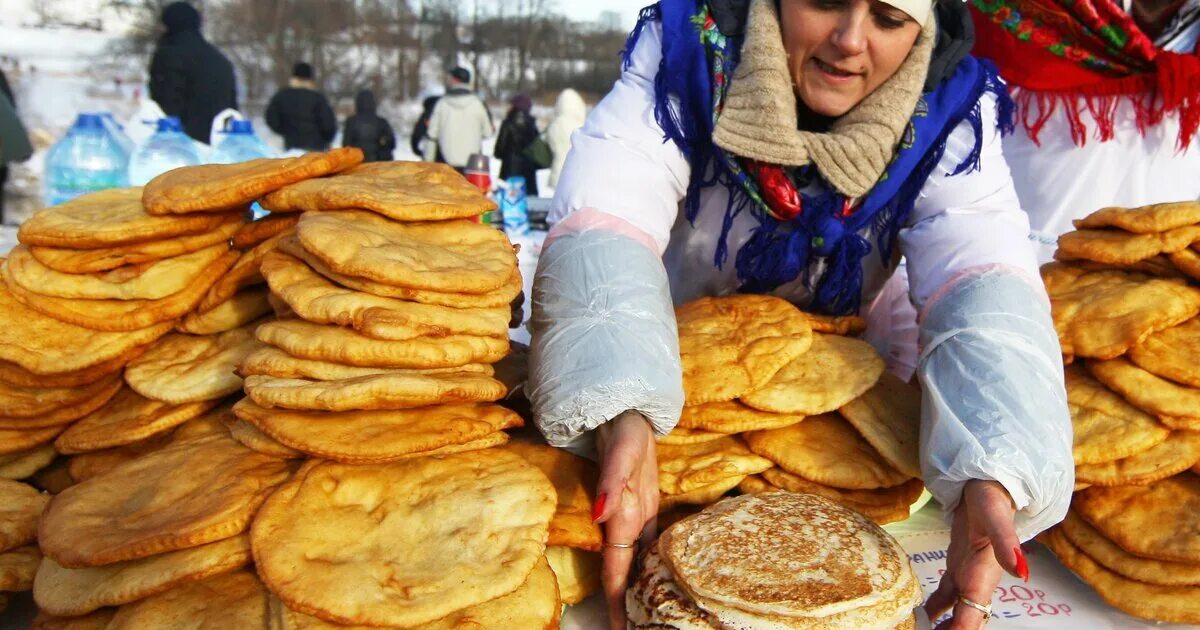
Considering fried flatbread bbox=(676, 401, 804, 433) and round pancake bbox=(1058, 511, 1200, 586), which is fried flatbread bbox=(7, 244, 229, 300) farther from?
round pancake bbox=(1058, 511, 1200, 586)

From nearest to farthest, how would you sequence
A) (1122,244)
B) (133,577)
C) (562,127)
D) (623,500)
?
(133,577) < (623,500) < (1122,244) < (562,127)

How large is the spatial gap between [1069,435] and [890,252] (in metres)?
0.90

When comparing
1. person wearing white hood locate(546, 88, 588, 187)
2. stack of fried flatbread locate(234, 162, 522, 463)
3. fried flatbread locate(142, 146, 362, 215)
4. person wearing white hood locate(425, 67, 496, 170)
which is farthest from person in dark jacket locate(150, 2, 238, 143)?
stack of fried flatbread locate(234, 162, 522, 463)

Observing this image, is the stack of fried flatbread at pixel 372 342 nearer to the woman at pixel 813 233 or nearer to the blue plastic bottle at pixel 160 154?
the woman at pixel 813 233

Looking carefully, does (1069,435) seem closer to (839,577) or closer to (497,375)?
(839,577)

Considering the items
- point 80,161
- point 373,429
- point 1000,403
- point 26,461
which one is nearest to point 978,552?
point 1000,403

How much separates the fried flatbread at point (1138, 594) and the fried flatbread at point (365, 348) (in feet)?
4.93

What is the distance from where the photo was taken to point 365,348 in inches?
61.0

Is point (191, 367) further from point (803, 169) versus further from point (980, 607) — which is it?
point (980, 607)

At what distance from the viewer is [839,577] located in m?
1.42

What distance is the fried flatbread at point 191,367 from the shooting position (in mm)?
1818

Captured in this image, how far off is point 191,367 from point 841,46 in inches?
70.2

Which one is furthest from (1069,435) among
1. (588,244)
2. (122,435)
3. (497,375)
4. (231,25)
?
(231,25)

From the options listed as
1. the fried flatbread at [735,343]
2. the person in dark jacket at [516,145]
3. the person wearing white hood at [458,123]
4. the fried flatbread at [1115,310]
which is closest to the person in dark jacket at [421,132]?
the person wearing white hood at [458,123]
